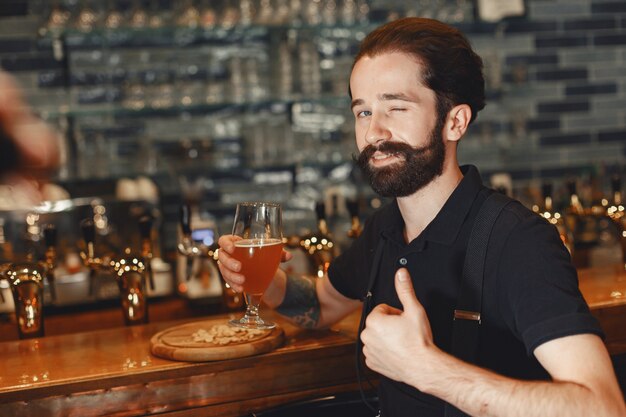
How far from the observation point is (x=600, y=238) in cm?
464

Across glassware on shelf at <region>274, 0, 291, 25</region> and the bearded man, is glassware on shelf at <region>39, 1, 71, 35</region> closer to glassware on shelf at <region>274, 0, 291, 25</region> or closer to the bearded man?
glassware on shelf at <region>274, 0, 291, 25</region>

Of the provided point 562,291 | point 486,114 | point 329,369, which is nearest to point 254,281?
point 329,369

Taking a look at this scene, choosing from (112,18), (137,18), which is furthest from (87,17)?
(137,18)

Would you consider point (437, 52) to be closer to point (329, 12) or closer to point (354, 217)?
point (354, 217)

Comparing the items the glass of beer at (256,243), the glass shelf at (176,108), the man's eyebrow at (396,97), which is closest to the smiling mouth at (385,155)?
the man's eyebrow at (396,97)

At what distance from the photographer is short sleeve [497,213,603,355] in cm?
162

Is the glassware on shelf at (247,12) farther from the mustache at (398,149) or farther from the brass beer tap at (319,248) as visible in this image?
the mustache at (398,149)

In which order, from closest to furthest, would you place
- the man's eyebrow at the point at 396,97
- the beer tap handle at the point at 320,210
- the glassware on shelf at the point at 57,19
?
the man's eyebrow at the point at 396,97 < the beer tap handle at the point at 320,210 < the glassware on shelf at the point at 57,19

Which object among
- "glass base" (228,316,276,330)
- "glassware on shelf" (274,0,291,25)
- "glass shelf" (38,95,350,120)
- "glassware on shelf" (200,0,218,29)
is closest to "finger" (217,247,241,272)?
"glass base" (228,316,276,330)

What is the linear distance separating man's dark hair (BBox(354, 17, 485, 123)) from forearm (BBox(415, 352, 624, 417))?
644 mm

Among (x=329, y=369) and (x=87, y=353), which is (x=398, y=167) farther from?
(x=87, y=353)

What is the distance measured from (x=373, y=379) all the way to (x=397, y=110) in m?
0.77

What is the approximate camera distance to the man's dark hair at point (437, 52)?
78.0 inches

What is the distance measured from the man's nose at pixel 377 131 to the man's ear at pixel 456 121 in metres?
0.15
